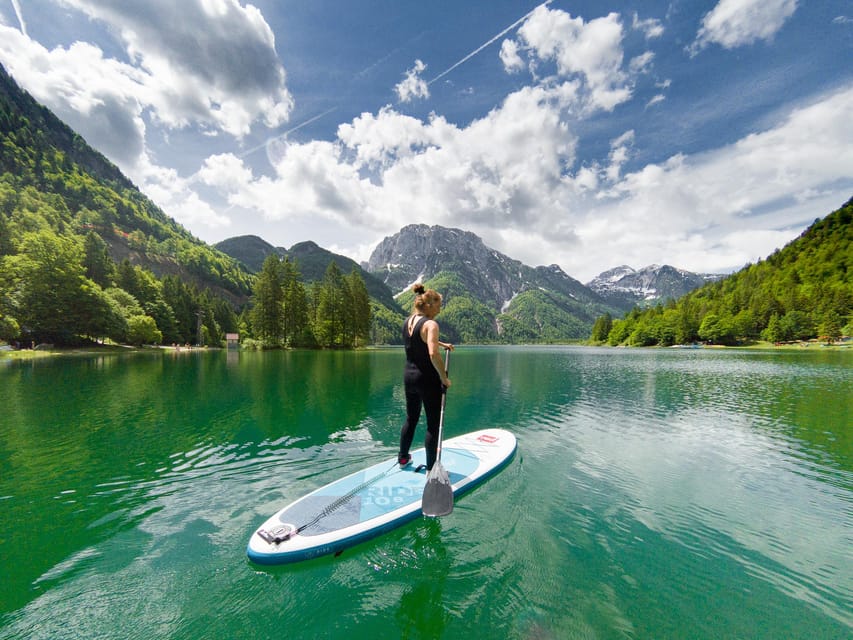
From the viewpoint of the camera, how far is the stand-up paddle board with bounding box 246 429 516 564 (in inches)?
186

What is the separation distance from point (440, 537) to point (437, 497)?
1.99 ft

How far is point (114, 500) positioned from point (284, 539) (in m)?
4.91

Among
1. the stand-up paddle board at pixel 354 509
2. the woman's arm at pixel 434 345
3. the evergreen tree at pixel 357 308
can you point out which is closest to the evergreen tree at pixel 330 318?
the evergreen tree at pixel 357 308

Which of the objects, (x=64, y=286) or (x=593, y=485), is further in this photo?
(x=64, y=286)

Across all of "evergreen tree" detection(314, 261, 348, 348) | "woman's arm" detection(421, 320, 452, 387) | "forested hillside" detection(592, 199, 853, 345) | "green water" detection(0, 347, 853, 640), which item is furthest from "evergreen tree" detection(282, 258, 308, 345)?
"forested hillside" detection(592, 199, 853, 345)

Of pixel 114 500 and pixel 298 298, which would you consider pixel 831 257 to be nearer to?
pixel 298 298

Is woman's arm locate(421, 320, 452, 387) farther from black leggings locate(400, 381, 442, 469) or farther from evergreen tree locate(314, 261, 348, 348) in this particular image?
evergreen tree locate(314, 261, 348, 348)

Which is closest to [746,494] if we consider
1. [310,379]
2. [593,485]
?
→ [593,485]

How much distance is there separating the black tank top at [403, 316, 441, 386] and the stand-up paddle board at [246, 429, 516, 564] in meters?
2.28

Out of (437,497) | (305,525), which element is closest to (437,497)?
(437,497)

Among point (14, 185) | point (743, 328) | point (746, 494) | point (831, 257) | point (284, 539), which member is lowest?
point (746, 494)

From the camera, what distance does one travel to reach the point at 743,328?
118m

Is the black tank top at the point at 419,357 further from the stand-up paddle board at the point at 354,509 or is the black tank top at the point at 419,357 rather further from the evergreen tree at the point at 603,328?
the evergreen tree at the point at 603,328

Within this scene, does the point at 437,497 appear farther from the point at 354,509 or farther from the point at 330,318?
the point at 330,318
